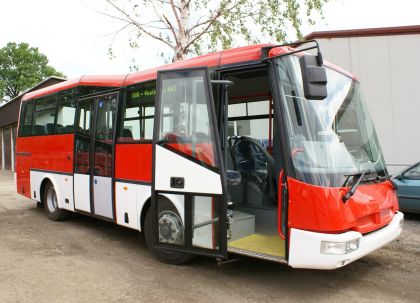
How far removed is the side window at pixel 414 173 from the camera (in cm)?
874

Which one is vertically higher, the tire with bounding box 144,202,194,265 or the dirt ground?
the tire with bounding box 144,202,194,265

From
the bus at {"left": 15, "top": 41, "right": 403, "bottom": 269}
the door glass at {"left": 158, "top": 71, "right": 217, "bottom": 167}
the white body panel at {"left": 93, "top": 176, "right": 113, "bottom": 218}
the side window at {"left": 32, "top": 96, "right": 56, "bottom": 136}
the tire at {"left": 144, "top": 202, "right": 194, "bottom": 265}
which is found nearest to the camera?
the bus at {"left": 15, "top": 41, "right": 403, "bottom": 269}

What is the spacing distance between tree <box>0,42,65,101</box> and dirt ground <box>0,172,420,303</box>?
56118mm

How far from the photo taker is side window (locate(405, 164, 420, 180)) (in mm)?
8742

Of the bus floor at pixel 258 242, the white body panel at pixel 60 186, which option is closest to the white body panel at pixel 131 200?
the bus floor at pixel 258 242

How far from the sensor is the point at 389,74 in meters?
12.9

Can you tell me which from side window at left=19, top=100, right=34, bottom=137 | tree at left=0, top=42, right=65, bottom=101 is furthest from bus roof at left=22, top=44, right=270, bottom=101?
tree at left=0, top=42, right=65, bottom=101

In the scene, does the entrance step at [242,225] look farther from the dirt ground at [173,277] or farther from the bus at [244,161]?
the dirt ground at [173,277]

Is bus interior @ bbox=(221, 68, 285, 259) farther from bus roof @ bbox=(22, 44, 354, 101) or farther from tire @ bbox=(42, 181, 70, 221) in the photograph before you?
tire @ bbox=(42, 181, 70, 221)

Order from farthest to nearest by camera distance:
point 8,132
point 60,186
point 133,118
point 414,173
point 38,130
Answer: point 8,132
point 38,130
point 414,173
point 60,186
point 133,118

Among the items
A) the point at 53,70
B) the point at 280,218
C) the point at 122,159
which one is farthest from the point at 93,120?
the point at 53,70

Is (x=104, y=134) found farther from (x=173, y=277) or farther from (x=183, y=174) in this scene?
(x=173, y=277)

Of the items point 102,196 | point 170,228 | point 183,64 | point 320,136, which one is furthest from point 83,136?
point 320,136

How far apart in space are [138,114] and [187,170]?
1647mm
